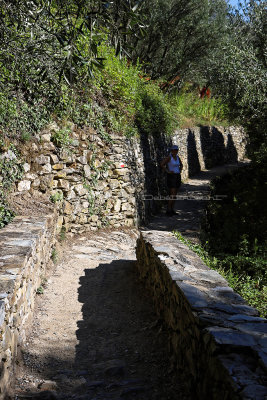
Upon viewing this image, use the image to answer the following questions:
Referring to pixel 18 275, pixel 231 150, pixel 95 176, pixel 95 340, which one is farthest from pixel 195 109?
pixel 18 275

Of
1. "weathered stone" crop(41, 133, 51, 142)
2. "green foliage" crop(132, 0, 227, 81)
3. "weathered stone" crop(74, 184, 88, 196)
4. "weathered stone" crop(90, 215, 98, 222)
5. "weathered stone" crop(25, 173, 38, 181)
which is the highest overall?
"green foliage" crop(132, 0, 227, 81)

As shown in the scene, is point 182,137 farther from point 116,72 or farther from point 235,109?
point 116,72

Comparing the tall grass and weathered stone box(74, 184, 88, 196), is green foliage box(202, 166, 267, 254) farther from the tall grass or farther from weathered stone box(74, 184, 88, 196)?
the tall grass

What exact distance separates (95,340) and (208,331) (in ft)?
6.60

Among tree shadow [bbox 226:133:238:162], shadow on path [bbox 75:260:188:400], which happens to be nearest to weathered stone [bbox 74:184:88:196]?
shadow on path [bbox 75:260:188:400]

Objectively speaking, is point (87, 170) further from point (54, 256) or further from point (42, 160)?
point (54, 256)

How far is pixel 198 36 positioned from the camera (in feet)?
56.0

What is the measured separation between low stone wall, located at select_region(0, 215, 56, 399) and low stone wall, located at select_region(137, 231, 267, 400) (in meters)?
1.44

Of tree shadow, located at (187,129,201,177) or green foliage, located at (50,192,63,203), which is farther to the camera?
tree shadow, located at (187,129,201,177)

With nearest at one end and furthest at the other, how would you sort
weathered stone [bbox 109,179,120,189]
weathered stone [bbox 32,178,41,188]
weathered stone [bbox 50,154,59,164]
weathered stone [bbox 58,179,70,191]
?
weathered stone [bbox 32,178,41,188] < weathered stone [bbox 50,154,59,164] < weathered stone [bbox 58,179,70,191] < weathered stone [bbox 109,179,120,189]

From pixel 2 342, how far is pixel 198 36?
1702 cm

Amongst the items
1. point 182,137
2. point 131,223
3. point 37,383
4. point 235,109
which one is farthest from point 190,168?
point 37,383

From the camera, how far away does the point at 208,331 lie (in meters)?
2.59

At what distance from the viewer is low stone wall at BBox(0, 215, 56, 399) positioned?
2.98 m
